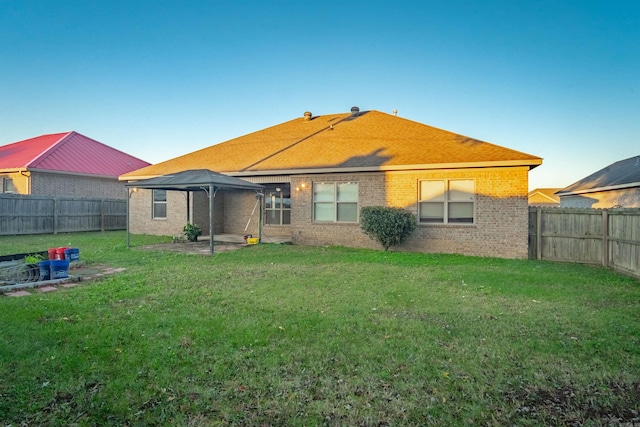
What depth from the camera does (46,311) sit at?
523 cm

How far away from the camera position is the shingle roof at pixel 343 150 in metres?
12.4

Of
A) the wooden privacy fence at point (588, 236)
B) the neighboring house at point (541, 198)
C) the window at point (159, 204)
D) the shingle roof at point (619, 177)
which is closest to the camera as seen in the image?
the wooden privacy fence at point (588, 236)

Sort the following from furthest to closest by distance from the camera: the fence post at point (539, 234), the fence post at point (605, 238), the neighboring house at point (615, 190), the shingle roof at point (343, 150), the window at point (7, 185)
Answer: the window at point (7, 185)
the neighboring house at point (615, 190)
the shingle roof at point (343, 150)
the fence post at point (539, 234)
the fence post at point (605, 238)

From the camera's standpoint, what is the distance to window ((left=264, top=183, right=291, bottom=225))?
1684 cm

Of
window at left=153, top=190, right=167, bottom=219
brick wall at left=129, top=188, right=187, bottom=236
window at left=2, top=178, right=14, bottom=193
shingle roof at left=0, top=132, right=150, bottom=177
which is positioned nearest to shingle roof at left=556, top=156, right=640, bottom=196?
brick wall at left=129, top=188, right=187, bottom=236

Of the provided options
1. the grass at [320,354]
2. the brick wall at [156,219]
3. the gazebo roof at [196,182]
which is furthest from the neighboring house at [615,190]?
the brick wall at [156,219]

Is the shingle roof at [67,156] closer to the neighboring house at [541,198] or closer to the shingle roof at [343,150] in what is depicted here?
the shingle roof at [343,150]

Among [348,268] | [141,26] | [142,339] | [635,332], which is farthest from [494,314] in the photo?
[141,26]

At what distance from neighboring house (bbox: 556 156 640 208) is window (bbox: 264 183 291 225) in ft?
52.9

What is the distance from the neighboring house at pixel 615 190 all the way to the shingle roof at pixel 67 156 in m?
29.9

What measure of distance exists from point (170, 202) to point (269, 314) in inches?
516

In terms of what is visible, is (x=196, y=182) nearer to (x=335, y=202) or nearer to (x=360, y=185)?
(x=335, y=202)

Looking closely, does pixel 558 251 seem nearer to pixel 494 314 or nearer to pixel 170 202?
pixel 494 314

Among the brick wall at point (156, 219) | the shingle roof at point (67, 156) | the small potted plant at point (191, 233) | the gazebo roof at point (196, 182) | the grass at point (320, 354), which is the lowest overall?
the grass at point (320, 354)
